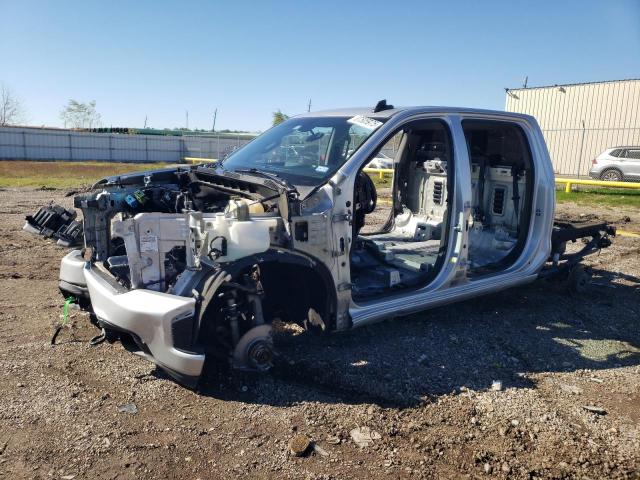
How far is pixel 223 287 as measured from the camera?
3.52 m

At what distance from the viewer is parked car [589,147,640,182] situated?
1992 centimetres

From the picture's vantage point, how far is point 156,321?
3.24m

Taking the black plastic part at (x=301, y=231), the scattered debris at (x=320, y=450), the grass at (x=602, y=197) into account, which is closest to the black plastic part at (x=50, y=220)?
the black plastic part at (x=301, y=231)

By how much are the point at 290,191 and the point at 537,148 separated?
3.06 m

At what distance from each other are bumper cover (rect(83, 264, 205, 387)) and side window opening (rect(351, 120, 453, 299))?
5.89 ft

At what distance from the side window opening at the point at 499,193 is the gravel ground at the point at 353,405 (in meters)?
0.85

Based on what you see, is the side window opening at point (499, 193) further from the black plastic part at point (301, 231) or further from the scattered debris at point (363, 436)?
the scattered debris at point (363, 436)

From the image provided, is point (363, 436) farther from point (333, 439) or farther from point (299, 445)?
point (299, 445)

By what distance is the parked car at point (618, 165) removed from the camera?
65.4 ft

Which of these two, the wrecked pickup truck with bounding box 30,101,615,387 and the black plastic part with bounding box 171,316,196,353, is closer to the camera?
the black plastic part with bounding box 171,316,196,353

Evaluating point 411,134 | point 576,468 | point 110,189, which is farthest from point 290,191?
point 411,134

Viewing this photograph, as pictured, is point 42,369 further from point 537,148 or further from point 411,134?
point 537,148

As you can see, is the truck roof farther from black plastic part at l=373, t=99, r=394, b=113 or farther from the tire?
the tire

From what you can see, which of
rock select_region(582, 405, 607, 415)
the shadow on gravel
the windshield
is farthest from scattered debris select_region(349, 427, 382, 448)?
the windshield
